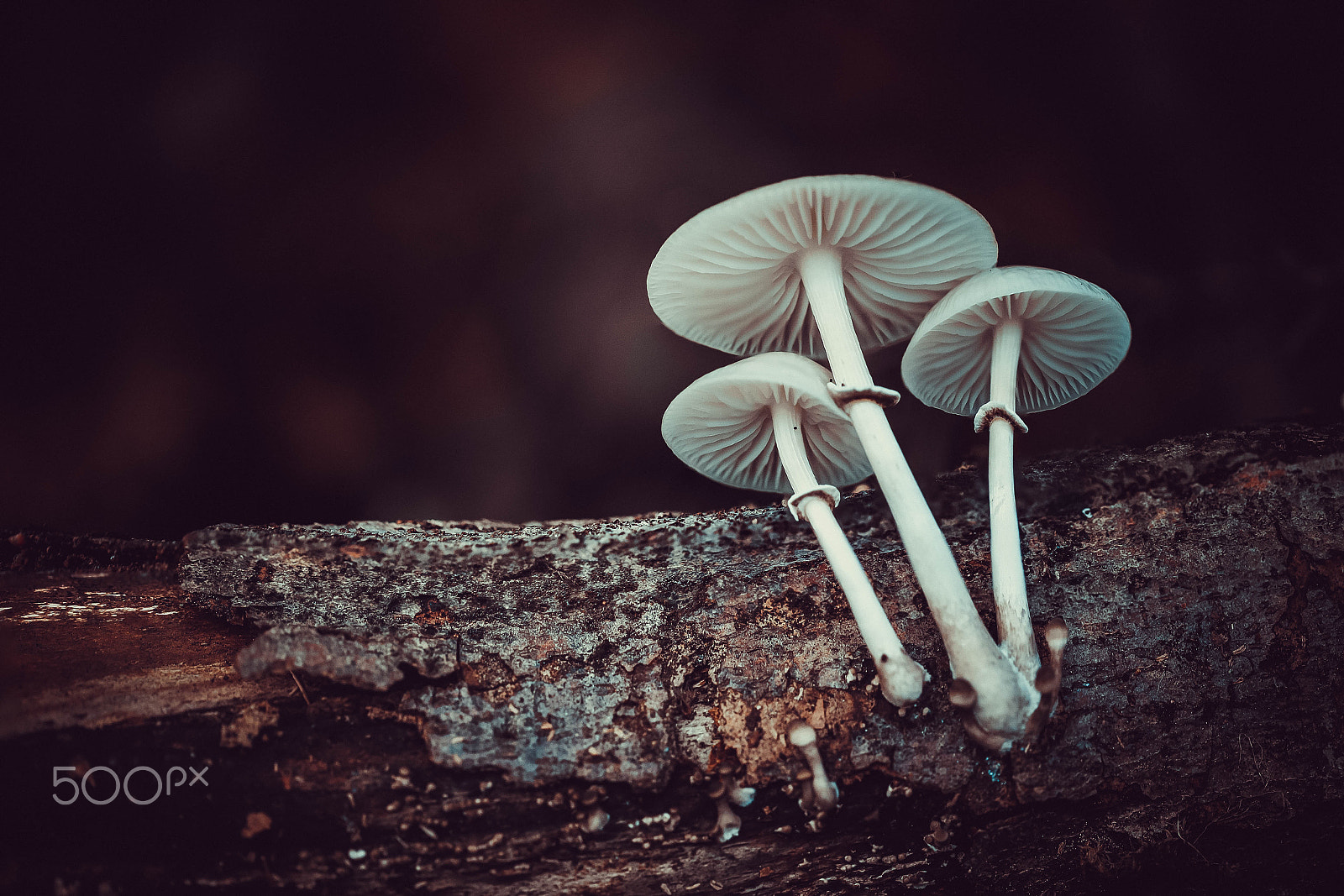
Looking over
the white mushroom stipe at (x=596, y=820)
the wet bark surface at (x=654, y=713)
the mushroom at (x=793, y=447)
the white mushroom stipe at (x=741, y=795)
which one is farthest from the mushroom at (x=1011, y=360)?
the white mushroom stipe at (x=596, y=820)

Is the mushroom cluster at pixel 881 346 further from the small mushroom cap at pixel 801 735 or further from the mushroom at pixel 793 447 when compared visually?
the small mushroom cap at pixel 801 735

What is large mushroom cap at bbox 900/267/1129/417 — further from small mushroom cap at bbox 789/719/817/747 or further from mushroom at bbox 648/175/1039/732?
small mushroom cap at bbox 789/719/817/747

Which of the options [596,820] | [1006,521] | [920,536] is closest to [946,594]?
[920,536]

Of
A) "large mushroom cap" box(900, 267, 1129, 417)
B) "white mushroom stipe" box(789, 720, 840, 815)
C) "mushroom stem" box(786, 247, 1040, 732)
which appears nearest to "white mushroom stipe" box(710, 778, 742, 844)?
"white mushroom stipe" box(789, 720, 840, 815)

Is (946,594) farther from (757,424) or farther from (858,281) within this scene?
(858,281)

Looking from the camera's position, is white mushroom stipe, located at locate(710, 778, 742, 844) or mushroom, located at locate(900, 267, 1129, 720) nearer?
white mushroom stipe, located at locate(710, 778, 742, 844)

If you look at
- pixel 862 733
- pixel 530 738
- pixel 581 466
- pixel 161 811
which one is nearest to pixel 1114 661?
pixel 862 733

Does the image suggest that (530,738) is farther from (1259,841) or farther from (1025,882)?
(1259,841)
